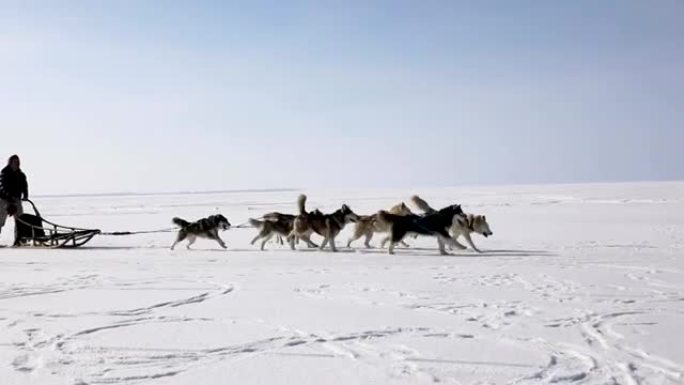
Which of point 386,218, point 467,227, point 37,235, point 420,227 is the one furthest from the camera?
point 37,235

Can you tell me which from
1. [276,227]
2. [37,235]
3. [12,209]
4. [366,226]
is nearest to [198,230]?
[276,227]

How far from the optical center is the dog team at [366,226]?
1133 centimetres

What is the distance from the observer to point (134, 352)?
4254mm

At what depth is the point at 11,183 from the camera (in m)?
12.4

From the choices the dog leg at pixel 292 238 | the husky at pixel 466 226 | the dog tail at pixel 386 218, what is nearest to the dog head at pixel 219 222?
the dog leg at pixel 292 238

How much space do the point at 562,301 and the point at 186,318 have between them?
3683 millimetres

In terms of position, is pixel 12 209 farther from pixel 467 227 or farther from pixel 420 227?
pixel 467 227

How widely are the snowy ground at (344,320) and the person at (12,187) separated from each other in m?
2.68

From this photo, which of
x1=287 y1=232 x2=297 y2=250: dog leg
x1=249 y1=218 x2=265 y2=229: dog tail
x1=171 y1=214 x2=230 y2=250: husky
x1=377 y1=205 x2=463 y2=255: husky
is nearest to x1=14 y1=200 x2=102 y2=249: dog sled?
x1=171 y1=214 x2=230 y2=250: husky

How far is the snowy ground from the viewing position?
3.87 m

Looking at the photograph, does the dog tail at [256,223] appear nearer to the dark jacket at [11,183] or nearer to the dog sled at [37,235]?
the dog sled at [37,235]

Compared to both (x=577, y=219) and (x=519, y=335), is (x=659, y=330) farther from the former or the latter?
(x=577, y=219)

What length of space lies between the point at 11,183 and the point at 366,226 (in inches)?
283

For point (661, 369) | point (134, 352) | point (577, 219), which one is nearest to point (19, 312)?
point (134, 352)
